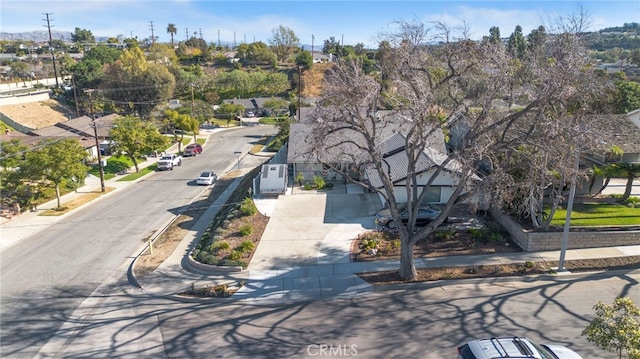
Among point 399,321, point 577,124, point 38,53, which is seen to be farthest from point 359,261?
point 38,53

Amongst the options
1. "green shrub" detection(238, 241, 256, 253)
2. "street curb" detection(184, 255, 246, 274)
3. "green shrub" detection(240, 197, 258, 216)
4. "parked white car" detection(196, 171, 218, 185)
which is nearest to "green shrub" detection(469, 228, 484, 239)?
"green shrub" detection(238, 241, 256, 253)

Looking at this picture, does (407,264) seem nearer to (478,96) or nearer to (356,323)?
(356,323)

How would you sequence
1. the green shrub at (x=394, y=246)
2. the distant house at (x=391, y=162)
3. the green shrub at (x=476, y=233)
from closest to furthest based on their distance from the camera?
1. the green shrub at (x=394, y=246)
2. the green shrub at (x=476, y=233)
3. the distant house at (x=391, y=162)

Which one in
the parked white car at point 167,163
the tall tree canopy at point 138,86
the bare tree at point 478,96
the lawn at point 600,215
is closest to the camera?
the bare tree at point 478,96

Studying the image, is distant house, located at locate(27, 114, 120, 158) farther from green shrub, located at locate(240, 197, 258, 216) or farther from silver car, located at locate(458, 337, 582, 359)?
silver car, located at locate(458, 337, 582, 359)

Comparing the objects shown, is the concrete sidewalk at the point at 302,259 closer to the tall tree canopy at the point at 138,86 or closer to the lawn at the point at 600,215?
the lawn at the point at 600,215

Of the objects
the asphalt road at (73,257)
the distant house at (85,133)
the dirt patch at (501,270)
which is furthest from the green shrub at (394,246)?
the distant house at (85,133)

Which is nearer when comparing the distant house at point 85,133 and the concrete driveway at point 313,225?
the concrete driveway at point 313,225
